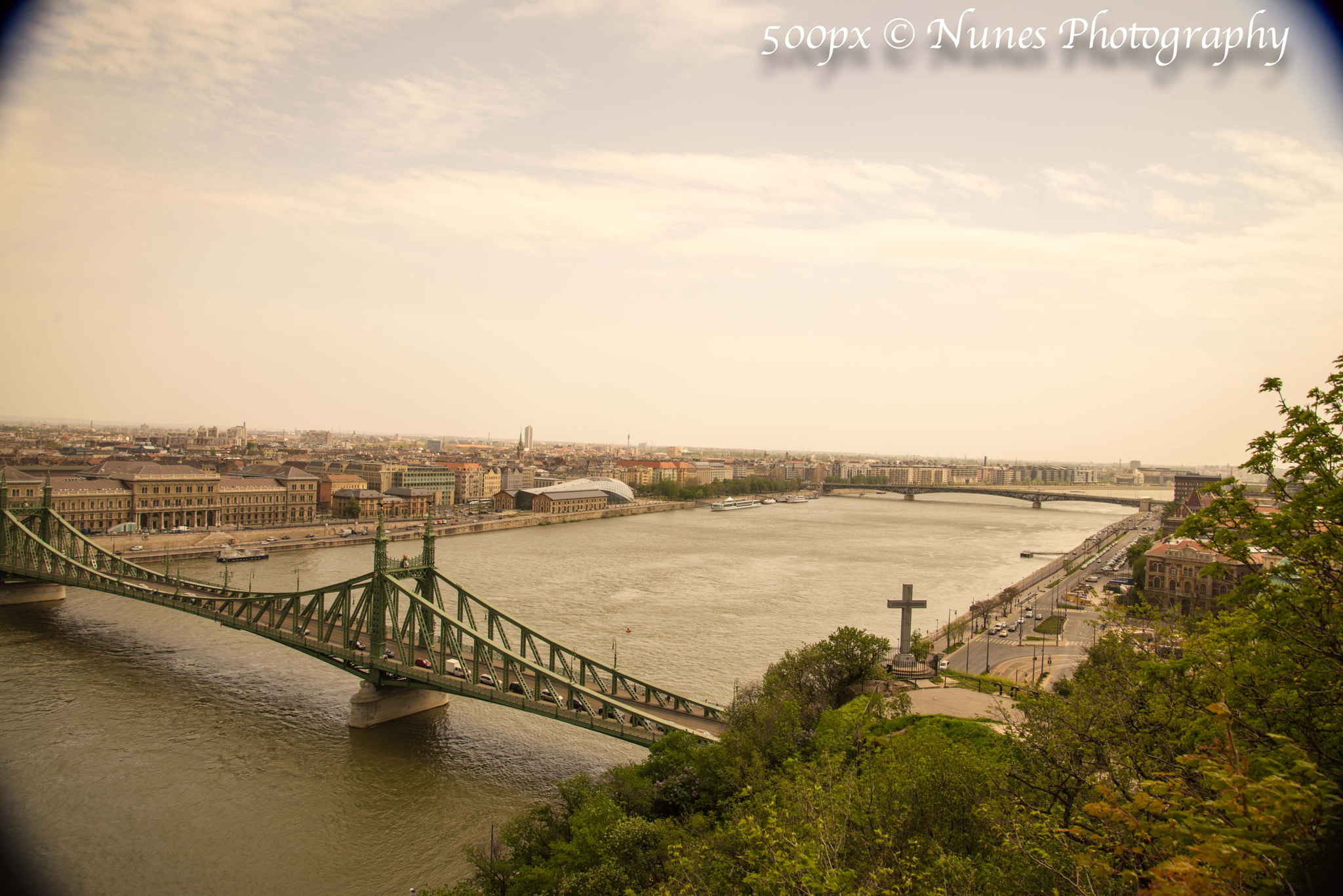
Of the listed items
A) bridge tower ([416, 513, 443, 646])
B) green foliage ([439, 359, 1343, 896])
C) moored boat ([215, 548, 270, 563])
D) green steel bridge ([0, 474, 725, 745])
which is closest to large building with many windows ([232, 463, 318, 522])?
moored boat ([215, 548, 270, 563])

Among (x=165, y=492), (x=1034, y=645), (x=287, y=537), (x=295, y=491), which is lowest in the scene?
(x=287, y=537)

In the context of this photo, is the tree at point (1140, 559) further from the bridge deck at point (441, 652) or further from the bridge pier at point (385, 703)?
the bridge pier at point (385, 703)

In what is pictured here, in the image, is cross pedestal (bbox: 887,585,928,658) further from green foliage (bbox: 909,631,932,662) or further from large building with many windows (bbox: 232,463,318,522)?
large building with many windows (bbox: 232,463,318,522)

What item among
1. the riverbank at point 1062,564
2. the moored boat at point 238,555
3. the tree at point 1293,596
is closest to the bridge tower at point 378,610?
the tree at point 1293,596

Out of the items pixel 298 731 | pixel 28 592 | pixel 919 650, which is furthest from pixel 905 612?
pixel 28 592

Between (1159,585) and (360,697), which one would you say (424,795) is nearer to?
(360,697)

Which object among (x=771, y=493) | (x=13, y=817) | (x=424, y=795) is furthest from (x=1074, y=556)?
(x=771, y=493)

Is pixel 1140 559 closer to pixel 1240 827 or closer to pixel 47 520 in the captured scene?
pixel 1240 827
